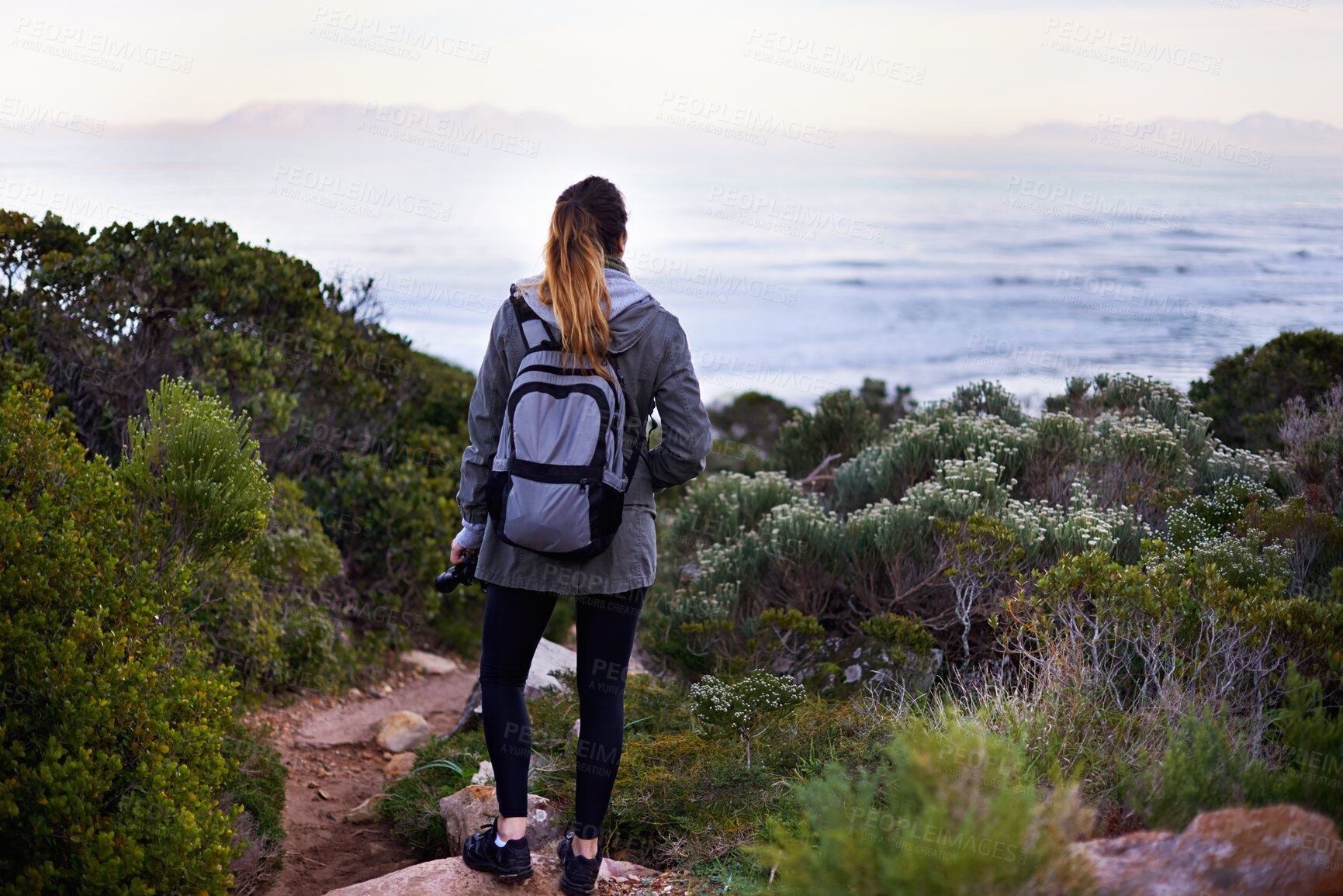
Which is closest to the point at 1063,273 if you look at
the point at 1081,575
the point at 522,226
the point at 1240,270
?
the point at 1240,270

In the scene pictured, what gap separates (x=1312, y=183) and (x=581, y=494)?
54.9 ft

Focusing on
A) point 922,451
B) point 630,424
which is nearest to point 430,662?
point 922,451

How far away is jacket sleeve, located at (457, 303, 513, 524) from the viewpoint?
2.78m

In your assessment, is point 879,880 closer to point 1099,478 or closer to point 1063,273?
point 1099,478

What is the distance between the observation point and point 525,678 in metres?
2.83

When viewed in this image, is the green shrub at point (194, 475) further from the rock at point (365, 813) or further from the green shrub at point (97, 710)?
the rock at point (365, 813)

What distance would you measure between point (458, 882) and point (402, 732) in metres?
2.97

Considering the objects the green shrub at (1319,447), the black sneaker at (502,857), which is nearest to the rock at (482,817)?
the black sneaker at (502,857)

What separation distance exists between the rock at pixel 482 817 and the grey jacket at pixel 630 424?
4.20ft

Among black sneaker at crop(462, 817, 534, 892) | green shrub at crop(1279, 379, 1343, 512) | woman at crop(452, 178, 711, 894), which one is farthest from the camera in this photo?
green shrub at crop(1279, 379, 1343, 512)

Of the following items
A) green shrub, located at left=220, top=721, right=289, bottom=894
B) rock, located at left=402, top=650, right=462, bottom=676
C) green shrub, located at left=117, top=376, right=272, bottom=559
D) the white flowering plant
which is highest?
green shrub, located at left=117, top=376, right=272, bottom=559

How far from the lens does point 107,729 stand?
2955 millimetres

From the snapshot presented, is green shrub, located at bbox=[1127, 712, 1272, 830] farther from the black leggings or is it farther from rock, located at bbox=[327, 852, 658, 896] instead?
rock, located at bbox=[327, 852, 658, 896]

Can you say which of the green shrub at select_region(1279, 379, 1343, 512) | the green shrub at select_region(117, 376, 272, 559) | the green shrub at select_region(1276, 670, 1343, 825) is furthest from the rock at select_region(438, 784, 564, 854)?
the green shrub at select_region(1279, 379, 1343, 512)
